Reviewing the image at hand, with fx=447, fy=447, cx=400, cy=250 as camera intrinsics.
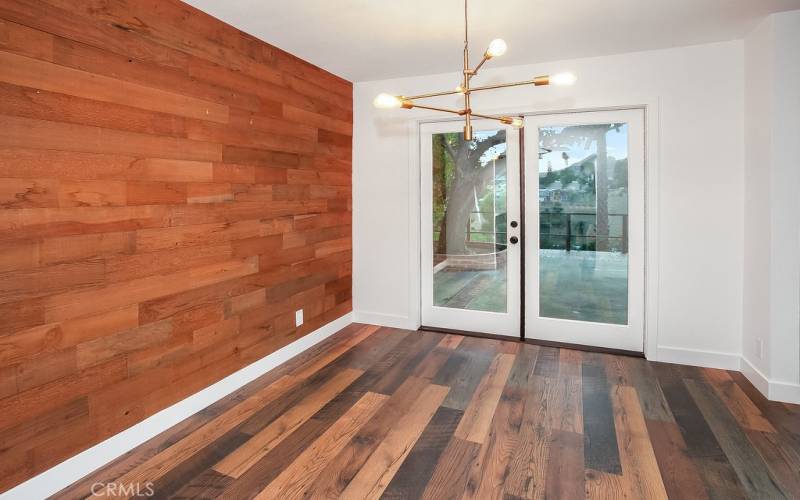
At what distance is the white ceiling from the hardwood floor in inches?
99.3

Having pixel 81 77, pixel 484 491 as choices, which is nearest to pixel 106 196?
pixel 81 77

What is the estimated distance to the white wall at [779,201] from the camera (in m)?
2.89

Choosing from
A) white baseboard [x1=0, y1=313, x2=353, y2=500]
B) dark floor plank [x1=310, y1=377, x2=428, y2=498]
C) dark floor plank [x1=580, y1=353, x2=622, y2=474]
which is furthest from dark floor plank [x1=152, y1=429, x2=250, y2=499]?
dark floor plank [x1=580, y1=353, x2=622, y2=474]

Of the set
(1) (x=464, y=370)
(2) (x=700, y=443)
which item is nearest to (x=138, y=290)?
(1) (x=464, y=370)

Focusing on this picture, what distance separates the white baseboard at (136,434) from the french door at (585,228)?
2.36 meters

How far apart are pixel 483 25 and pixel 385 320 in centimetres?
288

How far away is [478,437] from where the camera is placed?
2539 millimetres

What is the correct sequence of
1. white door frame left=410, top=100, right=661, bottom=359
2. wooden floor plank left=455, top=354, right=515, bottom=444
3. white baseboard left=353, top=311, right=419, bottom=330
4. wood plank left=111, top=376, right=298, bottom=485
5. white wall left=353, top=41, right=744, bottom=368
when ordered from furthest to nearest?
white baseboard left=353, top=311, right=419, bottom=330, white door frame left=410, top=100, right=661, bottom=359, white wall left=353, top=41, right=744, bottom=368, wooden floor plank left=455, top=354, right=515, bottom=444, wood plank left=111, top=376, right=298, bottom=485

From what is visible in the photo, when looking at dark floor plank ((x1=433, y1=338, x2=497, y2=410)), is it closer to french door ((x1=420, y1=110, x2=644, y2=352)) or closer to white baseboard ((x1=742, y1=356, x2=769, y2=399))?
french door ((x1=420, y1=110, x2=644, y2=352))

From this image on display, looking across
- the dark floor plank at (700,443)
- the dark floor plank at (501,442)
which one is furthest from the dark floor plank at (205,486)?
the dark floor plank at (700,443)

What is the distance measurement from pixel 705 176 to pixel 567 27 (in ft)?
5.24

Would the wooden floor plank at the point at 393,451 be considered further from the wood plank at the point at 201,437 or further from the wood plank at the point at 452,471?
the wood plank at the point at 201,437

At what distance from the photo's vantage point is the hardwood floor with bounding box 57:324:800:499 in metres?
2.11

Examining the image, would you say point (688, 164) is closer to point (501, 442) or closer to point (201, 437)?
point (501, 442)
